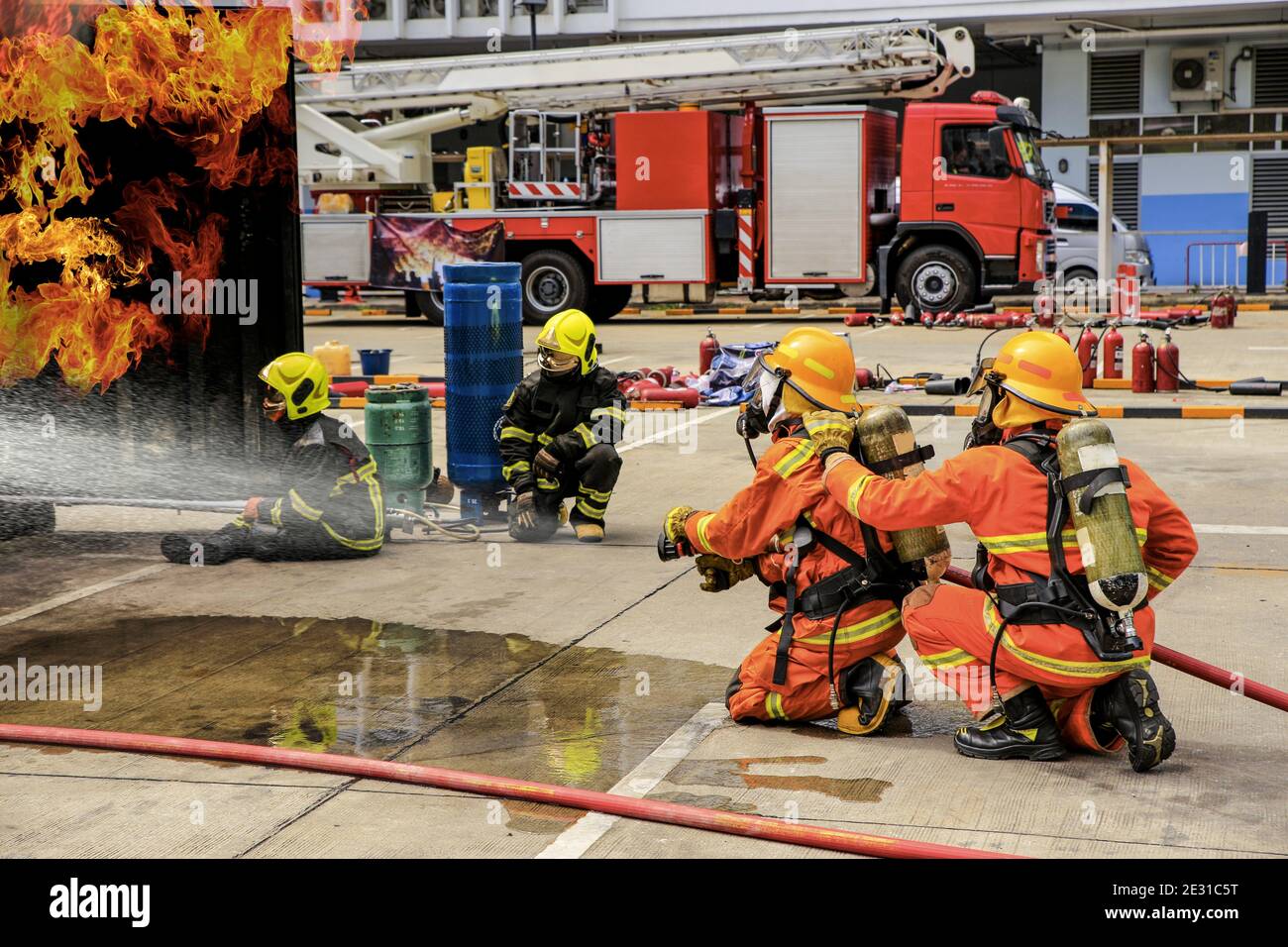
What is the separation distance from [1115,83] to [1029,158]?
9846 mm

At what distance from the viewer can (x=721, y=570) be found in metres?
5.06

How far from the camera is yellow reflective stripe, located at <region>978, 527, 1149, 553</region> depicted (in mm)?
4316

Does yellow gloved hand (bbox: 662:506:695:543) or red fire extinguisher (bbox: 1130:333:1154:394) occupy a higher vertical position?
red fire extinguisher (bbox: 1130:333:1154:394)

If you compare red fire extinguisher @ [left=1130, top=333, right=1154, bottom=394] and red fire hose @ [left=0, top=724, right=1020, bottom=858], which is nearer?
red fire hose @ [left=0, top=724, right=1020, bottom=858]

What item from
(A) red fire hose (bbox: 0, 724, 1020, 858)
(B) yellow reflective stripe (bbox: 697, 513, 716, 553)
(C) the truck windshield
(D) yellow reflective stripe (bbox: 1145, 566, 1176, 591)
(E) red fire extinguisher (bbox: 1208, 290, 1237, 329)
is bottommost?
(A) red fire hose (bbox: 0, 724, 1020, 858)

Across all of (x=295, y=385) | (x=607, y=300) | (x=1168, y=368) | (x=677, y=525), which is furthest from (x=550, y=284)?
(x=677, y=525)

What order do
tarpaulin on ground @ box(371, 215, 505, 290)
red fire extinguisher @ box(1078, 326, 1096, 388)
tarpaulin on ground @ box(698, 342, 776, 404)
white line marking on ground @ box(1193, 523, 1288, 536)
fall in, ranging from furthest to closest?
tarpaulin on ground @ box(371, 215, 505, 290)
red fire extinguisher @ box(1078, 326, 1096, 388)
tarpaulin on ground @ box(698, 342, 776, 404)
white line marking on ground @ box(1193, 523, 1288, 536)

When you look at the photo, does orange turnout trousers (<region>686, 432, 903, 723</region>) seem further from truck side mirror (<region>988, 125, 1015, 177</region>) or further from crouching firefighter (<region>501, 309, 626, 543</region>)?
truck side mirror (<region>988, 125, 1015, 177</region>)

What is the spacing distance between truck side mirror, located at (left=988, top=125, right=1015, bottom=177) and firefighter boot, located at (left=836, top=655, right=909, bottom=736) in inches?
631

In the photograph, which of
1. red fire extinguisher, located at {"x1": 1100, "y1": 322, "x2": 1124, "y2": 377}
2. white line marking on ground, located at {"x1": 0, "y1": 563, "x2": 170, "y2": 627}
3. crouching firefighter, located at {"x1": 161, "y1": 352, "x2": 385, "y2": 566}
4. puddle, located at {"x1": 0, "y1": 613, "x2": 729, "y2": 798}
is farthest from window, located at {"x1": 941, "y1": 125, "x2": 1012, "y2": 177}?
puddle, located at {"x1": 0, "y1": 613, "x2": 729, "y2": 798}

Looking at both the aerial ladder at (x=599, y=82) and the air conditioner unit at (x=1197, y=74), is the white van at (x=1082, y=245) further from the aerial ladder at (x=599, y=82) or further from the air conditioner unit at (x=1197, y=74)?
the air conditioner unit at (x=1197, y=74)

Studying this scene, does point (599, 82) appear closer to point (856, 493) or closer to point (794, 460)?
point (794, 460)

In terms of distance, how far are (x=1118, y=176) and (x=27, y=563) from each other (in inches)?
993

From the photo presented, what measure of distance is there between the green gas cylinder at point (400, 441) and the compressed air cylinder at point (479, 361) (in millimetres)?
183
